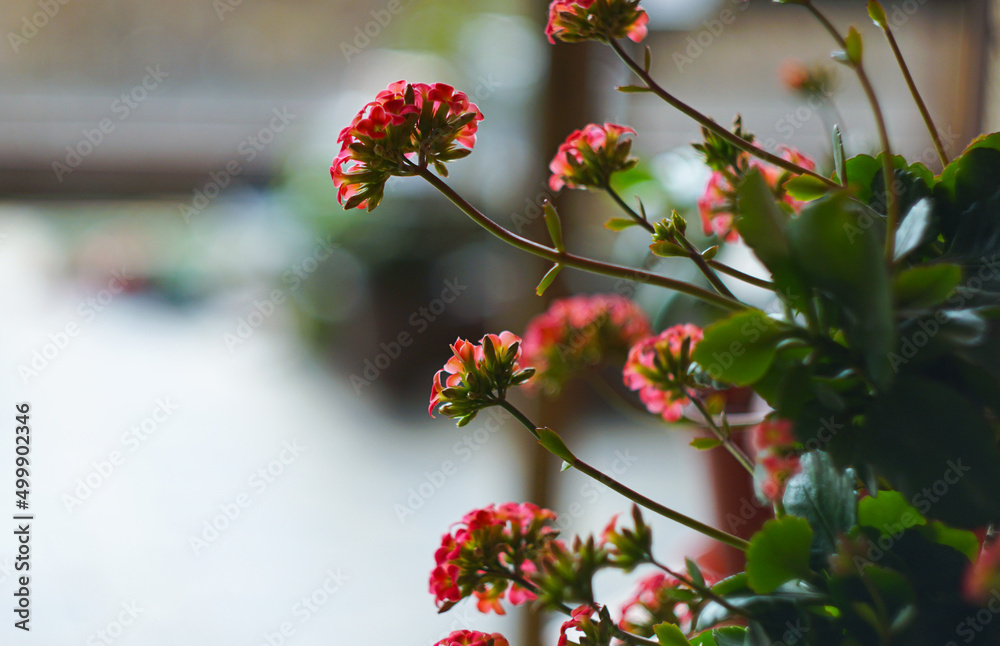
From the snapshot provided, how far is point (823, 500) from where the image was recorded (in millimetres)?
306

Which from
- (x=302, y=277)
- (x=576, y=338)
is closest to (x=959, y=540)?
(x=576, y=338)

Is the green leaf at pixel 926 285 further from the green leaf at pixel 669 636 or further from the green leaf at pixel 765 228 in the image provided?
the green leaf at pixel 669 636

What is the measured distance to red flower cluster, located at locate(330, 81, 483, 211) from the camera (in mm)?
339

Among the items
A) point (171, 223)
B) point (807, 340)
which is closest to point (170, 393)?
point (171, 223)

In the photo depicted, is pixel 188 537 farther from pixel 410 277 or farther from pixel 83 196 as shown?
pixel 410 277

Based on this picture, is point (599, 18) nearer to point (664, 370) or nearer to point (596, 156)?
point (596, 156)

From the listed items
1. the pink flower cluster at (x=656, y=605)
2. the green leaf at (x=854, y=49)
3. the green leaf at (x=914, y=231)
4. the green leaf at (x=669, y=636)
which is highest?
the green leaf at (x=854, y=49)

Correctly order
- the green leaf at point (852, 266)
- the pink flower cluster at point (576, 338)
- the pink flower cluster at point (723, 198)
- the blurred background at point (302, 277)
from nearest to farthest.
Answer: the green leaf at point (852, 266)
the pink flower cluster at point (723, 198)
the pink flower cluster at point (576, 338)
the blurred background at point (302, 277)

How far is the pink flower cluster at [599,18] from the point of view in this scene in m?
0.38

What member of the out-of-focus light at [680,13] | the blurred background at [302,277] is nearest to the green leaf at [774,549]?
the blurred background at [302,277]

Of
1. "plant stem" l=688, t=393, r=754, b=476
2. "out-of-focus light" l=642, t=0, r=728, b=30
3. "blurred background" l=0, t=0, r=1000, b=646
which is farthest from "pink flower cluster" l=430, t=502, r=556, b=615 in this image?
"out-of-focus light" l=642, t=0, r=728, b=30

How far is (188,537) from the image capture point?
1406 mm

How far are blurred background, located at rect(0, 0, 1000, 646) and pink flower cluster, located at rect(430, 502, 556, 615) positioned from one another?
0.40 meters

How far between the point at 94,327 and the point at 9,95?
0.53m
